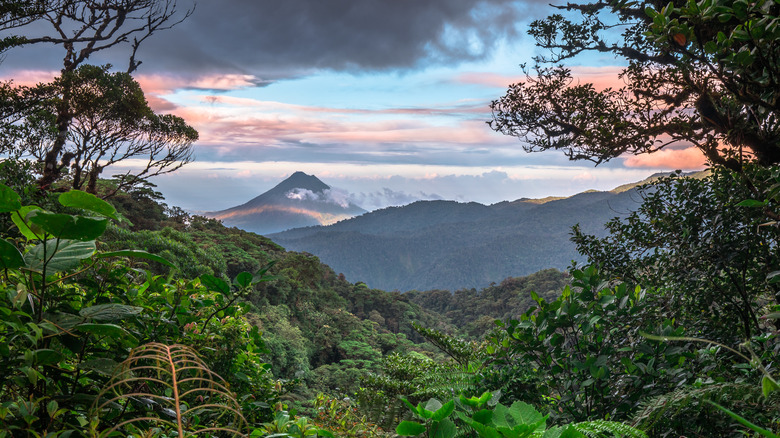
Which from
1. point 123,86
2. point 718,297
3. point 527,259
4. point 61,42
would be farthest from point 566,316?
point 527,259

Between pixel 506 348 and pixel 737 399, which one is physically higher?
pixel 737 399

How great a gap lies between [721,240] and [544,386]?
1249 mm

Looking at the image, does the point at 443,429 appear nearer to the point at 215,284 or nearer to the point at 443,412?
the point at 443,412

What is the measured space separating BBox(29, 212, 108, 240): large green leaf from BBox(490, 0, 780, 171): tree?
1.82 m

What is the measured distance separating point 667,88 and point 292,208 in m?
94.9

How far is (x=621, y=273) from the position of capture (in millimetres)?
3029

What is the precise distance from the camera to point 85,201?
0.63m

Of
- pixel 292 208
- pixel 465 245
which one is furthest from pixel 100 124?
pixel 292 208

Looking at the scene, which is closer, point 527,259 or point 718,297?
point 718,297

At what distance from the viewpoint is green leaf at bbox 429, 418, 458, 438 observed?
0.63 meters

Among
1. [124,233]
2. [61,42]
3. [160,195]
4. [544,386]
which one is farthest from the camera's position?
[160,195]

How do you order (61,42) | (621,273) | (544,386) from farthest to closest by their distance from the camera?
(61,42)
(621,273)
(544,386)

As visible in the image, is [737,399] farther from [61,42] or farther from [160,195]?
[160,195]

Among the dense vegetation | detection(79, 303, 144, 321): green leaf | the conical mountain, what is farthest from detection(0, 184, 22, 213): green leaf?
the conical mountain
